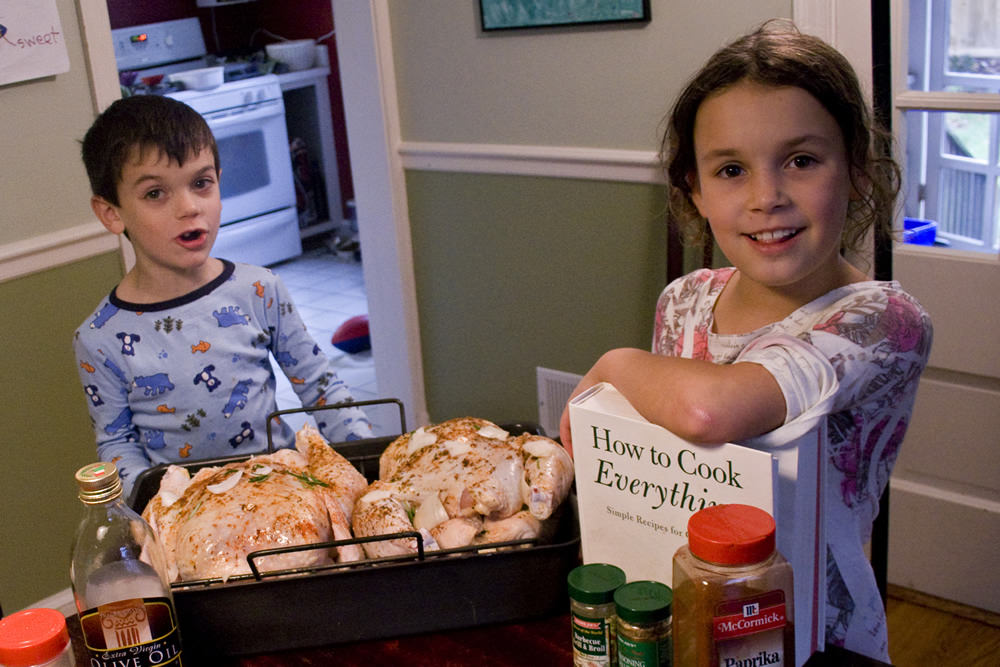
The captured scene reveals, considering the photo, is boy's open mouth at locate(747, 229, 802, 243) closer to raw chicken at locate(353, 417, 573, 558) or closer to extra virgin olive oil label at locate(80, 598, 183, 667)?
raw chicken at locate(353, 417, 573, 558)

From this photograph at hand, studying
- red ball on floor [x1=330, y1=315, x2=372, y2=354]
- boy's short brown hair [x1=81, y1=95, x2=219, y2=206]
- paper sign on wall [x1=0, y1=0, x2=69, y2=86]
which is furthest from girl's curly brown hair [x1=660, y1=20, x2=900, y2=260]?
red ball on floor [x1=330, y1=315, x2=372, y2=354]

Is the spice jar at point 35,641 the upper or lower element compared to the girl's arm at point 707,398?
lower

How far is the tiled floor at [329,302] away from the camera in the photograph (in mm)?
3768

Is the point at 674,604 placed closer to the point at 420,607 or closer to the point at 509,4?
the point at 420,607

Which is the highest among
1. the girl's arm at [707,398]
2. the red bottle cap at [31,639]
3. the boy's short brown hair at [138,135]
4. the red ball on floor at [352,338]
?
the boy's short brown hair at [138,135]

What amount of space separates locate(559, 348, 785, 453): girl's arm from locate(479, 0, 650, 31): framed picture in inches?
63.2

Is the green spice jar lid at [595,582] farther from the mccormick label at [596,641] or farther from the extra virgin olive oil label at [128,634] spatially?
the extra virgin olive oil label at [128,634]

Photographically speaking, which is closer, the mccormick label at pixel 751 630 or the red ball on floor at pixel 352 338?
the mccormick label at pixel 751 630

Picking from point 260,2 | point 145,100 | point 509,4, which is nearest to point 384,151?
point 509,4

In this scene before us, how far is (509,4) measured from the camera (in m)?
2.47

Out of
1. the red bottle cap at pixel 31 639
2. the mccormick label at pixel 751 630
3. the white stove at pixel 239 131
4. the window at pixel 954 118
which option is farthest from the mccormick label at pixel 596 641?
the white stove at pixel 239 131

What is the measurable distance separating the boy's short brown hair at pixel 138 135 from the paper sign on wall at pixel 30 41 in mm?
681

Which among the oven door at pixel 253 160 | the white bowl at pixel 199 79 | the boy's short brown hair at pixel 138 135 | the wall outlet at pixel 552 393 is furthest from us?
the oven door at pixel 253 160

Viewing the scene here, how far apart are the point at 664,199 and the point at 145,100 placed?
124cm
